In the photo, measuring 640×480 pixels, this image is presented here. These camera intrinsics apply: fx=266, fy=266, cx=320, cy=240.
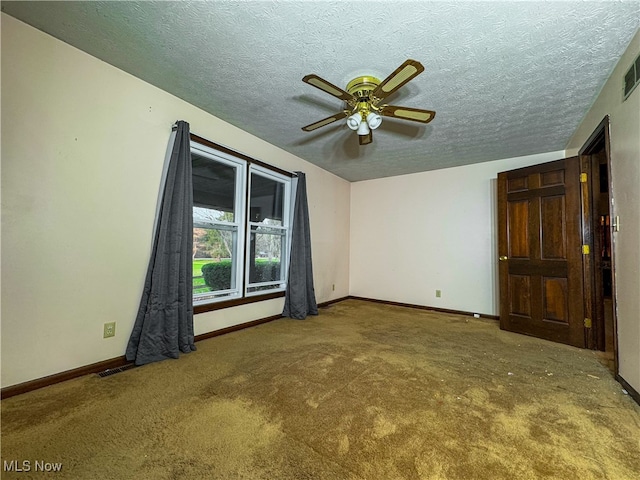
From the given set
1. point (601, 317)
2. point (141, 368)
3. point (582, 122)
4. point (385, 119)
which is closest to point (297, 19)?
point (385, 119)

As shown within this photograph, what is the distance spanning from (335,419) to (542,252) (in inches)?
122

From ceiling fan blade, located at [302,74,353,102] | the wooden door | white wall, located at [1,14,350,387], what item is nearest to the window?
white wall, located at [1,14,350,387]

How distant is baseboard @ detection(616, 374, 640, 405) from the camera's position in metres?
1.68

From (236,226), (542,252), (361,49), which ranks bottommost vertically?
(542,252)

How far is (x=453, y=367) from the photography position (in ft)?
7.21

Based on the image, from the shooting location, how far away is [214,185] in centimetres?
300

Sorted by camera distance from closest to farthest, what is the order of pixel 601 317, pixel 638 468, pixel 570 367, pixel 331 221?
pixel 638 468
pixel 570 367
pixel 601 317
pixel 331 221

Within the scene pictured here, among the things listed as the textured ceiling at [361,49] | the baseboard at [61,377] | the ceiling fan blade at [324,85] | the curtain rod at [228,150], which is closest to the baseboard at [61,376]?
the baseboard at [61,377]

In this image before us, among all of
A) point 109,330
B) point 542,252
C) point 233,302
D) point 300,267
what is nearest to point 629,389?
point 542,252

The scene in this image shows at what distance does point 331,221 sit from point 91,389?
12.3 feet

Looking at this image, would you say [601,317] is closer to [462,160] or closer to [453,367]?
[453,367]

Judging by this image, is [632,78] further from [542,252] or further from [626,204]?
[542,252]

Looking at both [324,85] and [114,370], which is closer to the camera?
[324,85]

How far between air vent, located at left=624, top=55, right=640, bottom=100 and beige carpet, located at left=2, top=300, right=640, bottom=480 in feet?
6.69
